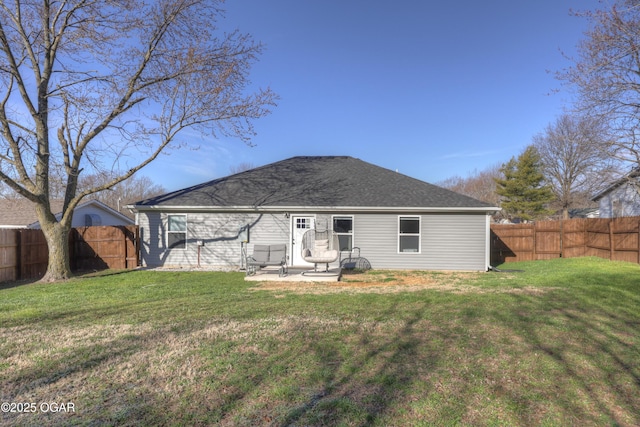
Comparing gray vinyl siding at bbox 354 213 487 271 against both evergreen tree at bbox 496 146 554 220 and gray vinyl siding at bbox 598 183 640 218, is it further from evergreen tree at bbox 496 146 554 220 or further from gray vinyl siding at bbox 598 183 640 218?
evergreen tree at bbox 496 146 554 220

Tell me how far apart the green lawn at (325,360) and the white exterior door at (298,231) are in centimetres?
546

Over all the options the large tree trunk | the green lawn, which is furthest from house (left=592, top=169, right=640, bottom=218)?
the large tree trunk

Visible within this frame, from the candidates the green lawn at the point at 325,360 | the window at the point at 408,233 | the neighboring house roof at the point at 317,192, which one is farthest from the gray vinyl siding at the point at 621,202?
the green lawn at the point at 325,360

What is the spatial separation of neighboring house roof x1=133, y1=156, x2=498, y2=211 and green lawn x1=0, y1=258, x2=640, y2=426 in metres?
5.46

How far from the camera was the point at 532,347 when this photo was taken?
13.6ft

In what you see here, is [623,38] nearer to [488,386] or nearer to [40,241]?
[488,386]

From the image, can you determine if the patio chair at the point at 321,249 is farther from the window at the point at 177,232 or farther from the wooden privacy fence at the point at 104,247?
the wooden privacy fence at the point at 104,247

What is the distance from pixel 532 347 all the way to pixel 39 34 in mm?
14465

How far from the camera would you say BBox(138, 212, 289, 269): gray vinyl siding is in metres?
12.9

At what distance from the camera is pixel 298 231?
12750mm

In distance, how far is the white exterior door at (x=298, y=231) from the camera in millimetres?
12680

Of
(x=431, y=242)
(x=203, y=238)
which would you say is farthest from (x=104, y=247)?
(x=431, y=242)

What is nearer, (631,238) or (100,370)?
(100,370)

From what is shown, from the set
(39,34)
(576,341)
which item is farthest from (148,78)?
(576,341)
